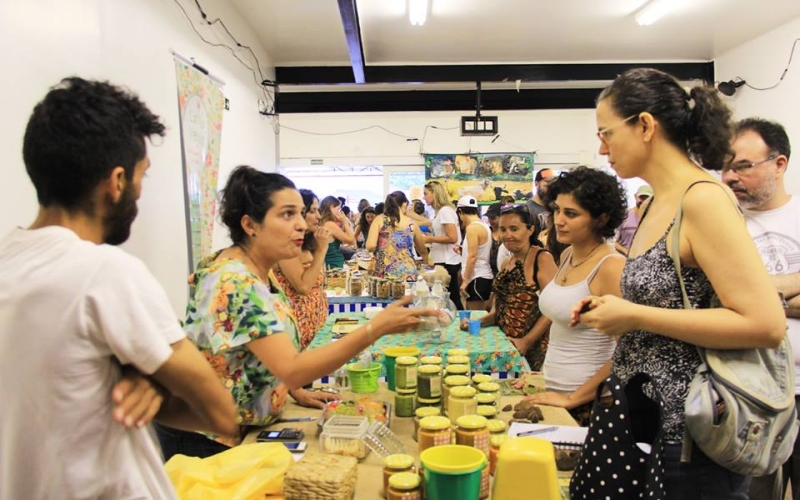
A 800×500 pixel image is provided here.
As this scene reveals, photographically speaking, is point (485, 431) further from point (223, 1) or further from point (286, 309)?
point (223, 1)

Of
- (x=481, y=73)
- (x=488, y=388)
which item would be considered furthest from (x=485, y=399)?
(x=481, y=73)

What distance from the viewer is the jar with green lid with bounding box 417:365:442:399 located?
180 cm

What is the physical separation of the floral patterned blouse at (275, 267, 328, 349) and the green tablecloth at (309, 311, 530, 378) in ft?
0.31

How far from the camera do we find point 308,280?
333cm

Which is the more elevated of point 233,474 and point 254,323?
point 254,323

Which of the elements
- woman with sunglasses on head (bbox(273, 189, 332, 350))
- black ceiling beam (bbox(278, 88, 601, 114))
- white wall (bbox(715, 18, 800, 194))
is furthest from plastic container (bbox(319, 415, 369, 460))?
black ceiling beam (bbox(278, 88, 601, 114))

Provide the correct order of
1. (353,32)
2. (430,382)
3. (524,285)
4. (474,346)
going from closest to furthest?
(430,382) < (474,346) < (524,285) < (353,32)

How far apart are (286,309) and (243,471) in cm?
63

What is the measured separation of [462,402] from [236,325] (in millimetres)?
681

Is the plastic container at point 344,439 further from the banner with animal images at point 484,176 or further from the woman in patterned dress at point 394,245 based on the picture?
the banner with animal images at point 484,176

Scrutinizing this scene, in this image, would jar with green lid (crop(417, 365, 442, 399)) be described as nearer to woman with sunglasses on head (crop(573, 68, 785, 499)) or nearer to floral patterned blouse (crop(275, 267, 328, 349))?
woman with sunglasses on head (crop(573, 68, 785, 499))

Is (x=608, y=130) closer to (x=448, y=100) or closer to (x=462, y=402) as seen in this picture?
(x=462, y=402)

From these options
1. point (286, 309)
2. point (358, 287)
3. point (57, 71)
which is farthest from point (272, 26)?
point (286, 309)

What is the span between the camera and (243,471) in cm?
136
